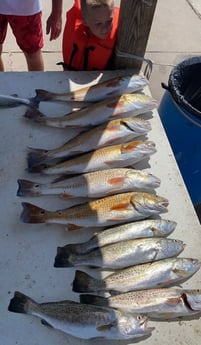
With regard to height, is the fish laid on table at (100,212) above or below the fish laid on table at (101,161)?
below

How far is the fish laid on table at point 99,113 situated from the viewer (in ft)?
7.56

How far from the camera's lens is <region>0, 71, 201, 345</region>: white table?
1632mm

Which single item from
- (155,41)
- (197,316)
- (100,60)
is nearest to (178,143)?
(100,60)

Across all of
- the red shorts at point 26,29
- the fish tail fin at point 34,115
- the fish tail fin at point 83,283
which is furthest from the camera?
the red shorts at point 26,29

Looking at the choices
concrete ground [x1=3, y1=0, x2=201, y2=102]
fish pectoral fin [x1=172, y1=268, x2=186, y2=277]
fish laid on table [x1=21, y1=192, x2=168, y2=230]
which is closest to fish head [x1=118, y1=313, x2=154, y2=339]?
fish pectoral fin [x1=172, y1=268, x2=186, y2=277]

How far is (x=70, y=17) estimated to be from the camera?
9.30 ft

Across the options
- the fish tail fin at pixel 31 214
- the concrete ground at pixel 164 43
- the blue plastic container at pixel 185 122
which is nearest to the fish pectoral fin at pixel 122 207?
the fish tail fin at pixel 31 214

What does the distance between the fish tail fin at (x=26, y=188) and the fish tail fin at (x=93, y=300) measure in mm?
582

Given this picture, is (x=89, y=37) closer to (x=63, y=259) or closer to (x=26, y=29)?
(x=26, y=29)

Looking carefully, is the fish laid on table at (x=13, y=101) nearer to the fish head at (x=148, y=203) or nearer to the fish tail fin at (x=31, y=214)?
the fish tail fin at (x=31, y=214)

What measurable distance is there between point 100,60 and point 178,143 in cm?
79

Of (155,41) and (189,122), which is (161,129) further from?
(155,41)

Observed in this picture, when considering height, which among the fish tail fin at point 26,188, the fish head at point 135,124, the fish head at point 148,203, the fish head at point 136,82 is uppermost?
the fish head at point 136,82

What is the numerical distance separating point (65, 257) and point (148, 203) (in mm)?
462
